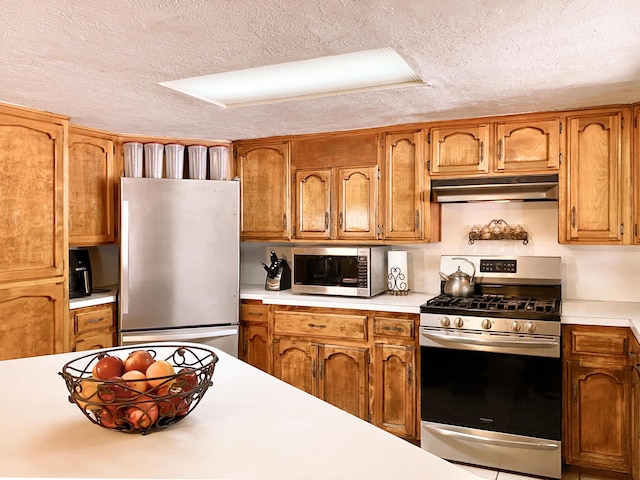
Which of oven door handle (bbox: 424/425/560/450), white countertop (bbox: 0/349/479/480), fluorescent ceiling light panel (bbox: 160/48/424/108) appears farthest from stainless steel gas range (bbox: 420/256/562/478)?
white countertop (bbox: 0/349/479/480)

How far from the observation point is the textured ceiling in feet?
5.71

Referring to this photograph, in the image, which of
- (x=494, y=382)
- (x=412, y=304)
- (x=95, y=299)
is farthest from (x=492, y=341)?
(x=95, y=299)

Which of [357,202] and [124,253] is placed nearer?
[124,253]

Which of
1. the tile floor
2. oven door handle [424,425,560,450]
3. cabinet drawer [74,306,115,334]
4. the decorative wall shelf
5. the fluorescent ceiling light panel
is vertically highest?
the fluorescent ceiling light panel

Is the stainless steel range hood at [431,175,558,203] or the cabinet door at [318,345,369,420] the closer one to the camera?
the stainless steel range hood at [431,175,558,203]

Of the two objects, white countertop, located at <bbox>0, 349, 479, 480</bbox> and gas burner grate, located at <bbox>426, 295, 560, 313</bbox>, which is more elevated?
gas burner grate, located at <bbox>426, 295, 560, 313</bbox>

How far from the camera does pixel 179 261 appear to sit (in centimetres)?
375

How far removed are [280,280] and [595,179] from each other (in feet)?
7.42

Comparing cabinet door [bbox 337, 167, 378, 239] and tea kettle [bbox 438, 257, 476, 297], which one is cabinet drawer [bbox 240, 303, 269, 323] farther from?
tea kettle [bbox 438, 257, 476, 297]

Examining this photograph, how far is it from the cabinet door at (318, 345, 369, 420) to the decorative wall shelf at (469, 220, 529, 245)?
1118 millimetres

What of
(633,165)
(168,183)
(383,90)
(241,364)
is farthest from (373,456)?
(168,183)

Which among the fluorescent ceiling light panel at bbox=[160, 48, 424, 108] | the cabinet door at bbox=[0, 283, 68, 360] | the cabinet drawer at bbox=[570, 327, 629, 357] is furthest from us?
the cabinet door at bbox=[0, 283, 68, 360]

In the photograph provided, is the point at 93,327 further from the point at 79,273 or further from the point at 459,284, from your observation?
the point at 459,284

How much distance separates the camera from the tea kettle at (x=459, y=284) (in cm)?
355
